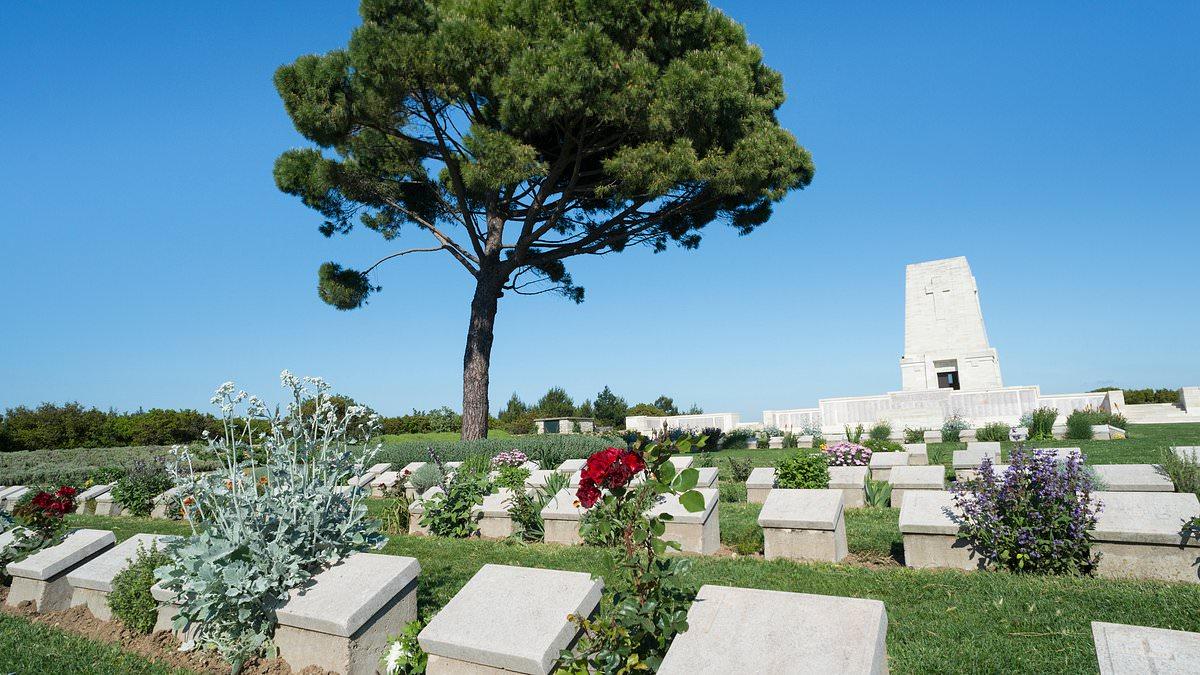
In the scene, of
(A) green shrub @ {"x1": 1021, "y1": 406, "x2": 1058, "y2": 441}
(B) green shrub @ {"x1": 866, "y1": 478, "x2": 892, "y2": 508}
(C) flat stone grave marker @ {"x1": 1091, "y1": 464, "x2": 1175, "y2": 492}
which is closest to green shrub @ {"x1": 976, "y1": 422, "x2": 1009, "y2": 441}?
(A) green shrub @ {"x1": 1021, "y1": 406, "x2": 1058, "y2": 441}

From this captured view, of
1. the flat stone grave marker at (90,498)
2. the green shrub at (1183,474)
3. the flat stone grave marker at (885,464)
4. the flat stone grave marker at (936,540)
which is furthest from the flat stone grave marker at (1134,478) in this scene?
the flat stone grave marker at (90,498)

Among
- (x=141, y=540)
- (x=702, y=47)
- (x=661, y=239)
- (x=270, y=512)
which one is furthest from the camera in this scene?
(x=661, y=239)

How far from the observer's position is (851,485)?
744 cm

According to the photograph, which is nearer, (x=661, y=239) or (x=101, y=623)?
(x=101, y=623)

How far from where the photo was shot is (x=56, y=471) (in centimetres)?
1360

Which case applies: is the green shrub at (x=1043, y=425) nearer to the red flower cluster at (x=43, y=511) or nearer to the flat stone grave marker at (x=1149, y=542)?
the flat stone grave marker at (x=1149, y=542)

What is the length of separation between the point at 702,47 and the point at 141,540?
41.6ft

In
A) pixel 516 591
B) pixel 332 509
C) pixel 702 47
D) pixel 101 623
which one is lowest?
pixel 101 623

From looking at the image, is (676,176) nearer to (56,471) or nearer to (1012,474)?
(1012,474)

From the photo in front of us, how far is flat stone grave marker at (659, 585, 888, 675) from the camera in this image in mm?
1985

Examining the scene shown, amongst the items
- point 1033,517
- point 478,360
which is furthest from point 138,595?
point 478,360

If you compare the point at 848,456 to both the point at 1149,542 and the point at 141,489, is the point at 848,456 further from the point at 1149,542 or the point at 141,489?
the point at 141,489

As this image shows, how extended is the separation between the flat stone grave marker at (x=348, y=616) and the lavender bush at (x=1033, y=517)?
12.0 feet

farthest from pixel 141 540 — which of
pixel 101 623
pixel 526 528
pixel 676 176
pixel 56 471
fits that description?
pixel 56 471
